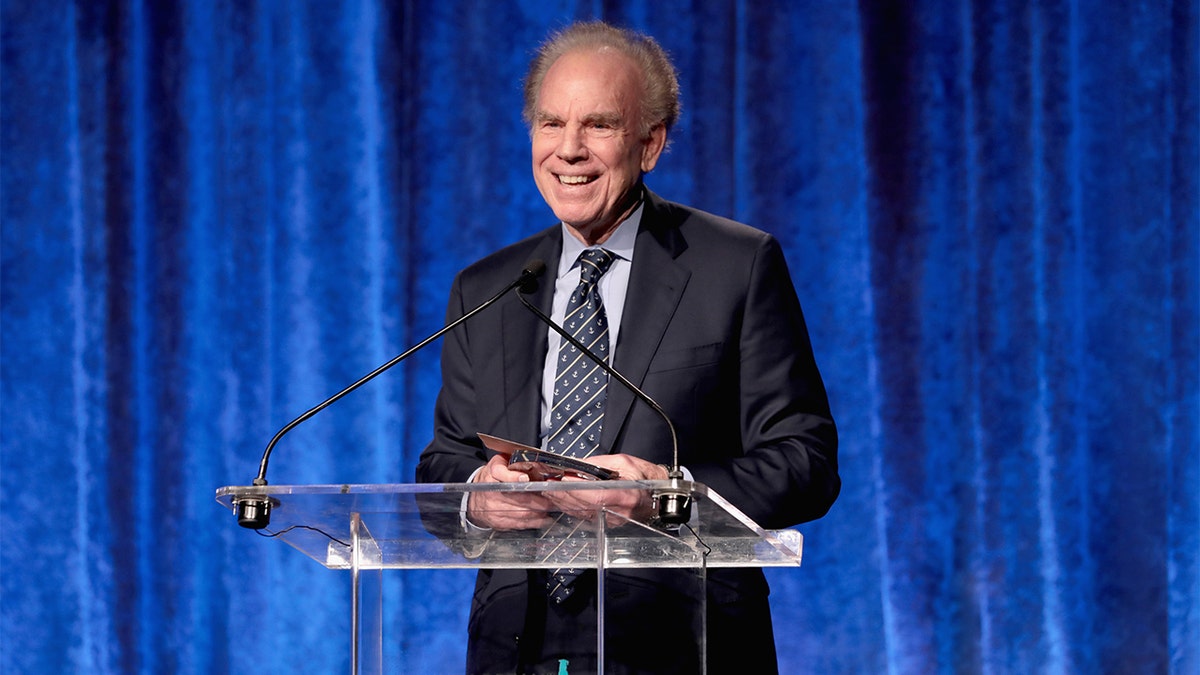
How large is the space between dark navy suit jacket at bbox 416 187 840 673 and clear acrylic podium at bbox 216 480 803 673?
11.1 inches

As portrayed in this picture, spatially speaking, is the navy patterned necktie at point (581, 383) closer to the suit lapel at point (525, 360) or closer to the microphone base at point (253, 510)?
the suit lapel at point (525, 360)

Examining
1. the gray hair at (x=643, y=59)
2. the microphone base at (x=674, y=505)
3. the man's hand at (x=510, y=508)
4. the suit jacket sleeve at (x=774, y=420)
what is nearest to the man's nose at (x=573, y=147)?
the gray hair at (x=643, y=59)

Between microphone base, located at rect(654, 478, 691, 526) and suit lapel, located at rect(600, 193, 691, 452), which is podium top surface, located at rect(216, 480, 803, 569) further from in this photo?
suit lapel, located at rect(600, 193, 691, 452)

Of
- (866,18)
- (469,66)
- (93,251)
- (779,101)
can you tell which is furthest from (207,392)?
(866,18)

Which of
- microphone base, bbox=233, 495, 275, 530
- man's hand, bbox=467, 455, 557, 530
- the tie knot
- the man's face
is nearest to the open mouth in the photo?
the man's face

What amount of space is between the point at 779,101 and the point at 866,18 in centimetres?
31

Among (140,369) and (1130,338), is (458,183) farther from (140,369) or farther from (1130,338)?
(1130,338)

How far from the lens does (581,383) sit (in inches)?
82.5

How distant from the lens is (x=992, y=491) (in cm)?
321

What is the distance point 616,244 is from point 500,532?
2.58 ft

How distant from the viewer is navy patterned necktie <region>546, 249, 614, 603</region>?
2.06 metres

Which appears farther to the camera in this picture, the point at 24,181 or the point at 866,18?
the point at 24,181

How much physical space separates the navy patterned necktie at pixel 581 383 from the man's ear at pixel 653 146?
26cm

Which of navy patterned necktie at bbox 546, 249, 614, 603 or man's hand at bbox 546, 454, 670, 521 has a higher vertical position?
navy patterned necktie at bbox 546, 249, 614, 603
